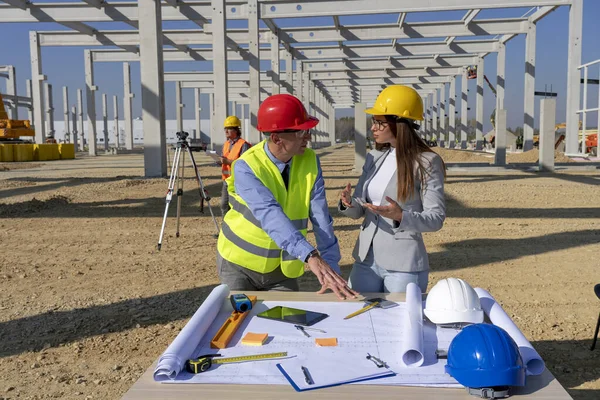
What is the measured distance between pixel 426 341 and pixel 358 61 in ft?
109

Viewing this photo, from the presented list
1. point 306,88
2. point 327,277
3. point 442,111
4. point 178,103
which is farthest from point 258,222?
point 442,111

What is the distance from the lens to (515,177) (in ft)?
55.6

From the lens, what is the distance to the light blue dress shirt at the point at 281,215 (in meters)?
2.62

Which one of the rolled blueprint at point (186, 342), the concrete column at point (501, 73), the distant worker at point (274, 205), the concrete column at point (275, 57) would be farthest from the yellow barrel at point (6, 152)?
the rolled blueprint at point (186, 342)

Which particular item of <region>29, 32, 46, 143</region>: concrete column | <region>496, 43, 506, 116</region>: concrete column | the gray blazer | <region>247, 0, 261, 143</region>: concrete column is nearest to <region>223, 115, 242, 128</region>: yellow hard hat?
the gray blazer

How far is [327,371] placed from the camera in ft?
5.89

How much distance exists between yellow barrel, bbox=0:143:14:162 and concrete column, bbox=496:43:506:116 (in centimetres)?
2335

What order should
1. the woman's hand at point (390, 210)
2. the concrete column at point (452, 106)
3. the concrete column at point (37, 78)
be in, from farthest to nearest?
the concrete column at point (452, 106), the concrete column at point (37, 78), the woman's hand at point (390, 210)

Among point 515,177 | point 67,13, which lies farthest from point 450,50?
point 67,13

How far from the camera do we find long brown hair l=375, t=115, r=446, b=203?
2.99m

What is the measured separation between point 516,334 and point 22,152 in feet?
98.8

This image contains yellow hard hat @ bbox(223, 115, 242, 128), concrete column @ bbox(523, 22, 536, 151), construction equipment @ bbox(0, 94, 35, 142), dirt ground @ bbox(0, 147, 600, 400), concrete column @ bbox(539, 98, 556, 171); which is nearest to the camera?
dirt ground @ bbox(0, 147, 600, 400)

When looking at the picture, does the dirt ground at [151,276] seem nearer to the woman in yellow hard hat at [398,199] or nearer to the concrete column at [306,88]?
the woman in yellow hard hat at [398,199]

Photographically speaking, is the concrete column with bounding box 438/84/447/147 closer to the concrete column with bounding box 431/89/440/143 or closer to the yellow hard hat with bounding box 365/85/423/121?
the concrete column with bounding box 431/89/440/143
